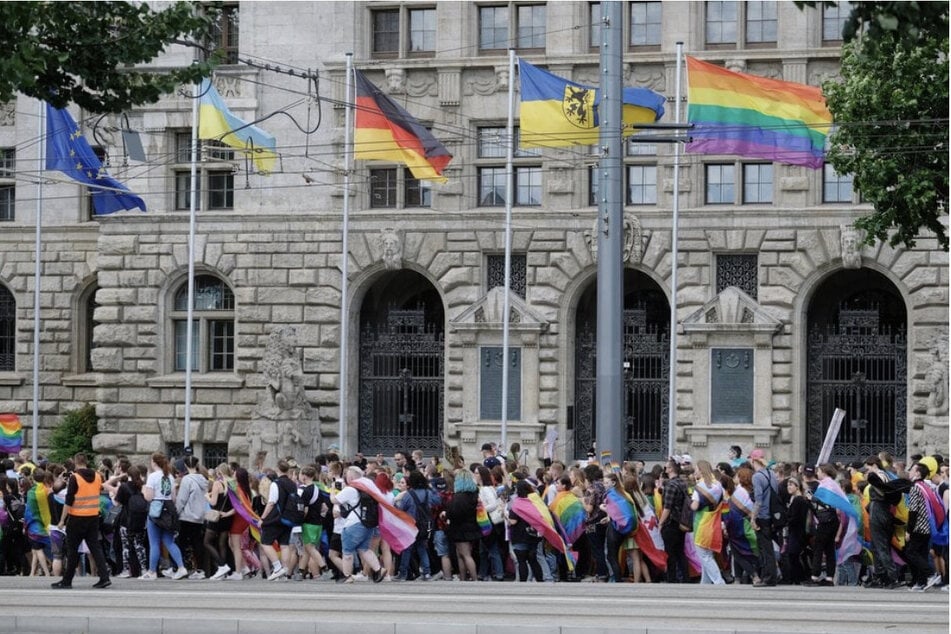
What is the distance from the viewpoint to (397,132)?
39938mm

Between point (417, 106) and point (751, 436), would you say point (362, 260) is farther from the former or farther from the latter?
point (751, 436)

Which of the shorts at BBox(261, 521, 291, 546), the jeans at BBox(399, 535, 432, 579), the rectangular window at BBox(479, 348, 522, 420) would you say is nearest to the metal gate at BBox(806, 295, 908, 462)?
the rectangular window at BBox(479, 348, 522, 420)

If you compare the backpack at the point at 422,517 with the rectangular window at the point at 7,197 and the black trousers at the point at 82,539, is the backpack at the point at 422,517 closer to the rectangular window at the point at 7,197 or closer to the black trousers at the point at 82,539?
the black trousers at the point at 82,539

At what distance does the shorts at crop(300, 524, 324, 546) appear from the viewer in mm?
27559

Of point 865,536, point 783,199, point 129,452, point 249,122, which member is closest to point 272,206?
point 249,122

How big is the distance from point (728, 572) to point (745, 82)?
12.5 metres

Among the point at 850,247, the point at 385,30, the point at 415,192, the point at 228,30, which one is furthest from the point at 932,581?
the point at 228,30

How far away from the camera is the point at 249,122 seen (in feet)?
144

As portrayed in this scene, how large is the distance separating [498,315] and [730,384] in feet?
16.6

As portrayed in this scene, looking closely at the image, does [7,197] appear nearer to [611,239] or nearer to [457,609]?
[611,239]

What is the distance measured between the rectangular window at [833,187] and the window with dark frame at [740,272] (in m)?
1.94

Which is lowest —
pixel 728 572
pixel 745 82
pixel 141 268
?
pixel 728 572

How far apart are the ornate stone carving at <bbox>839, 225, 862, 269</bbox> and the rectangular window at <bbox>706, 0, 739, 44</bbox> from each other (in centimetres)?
478

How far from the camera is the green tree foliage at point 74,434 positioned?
4631 cm
